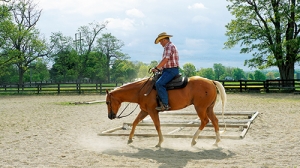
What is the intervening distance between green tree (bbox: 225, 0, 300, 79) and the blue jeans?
2596 cm

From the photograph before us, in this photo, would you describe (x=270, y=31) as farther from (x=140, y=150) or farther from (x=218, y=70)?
(x=218, y=70)

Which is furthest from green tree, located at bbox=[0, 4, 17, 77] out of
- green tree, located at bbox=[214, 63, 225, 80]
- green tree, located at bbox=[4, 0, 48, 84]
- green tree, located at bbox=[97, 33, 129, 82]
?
green tree, located at bbox=[214, 63, 225, 80]

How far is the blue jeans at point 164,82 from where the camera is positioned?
714 centimetres

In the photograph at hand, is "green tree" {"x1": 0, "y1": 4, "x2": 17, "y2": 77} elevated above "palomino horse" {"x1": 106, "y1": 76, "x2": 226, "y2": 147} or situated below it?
above

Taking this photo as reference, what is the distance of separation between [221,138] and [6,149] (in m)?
5.05

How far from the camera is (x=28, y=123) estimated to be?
1159 centimetres

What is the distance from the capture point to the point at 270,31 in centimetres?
3119

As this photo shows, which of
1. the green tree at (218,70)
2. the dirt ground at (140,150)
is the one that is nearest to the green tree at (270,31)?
the dirt ground at (140,150)

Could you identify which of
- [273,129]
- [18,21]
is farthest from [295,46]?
[18,21]

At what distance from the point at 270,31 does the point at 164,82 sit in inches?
1066

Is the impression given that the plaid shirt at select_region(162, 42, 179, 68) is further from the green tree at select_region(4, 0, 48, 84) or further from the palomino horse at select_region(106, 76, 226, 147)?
the green tree at select_region(4, 0, 48, 84)

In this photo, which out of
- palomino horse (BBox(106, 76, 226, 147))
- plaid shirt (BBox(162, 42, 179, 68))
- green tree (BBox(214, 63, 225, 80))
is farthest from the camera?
green tree (BBox(214, 63, 225, 80))

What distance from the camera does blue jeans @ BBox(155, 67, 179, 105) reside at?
7.14 meters

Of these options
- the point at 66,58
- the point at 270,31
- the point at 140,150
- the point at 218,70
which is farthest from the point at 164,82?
the point at 218,70
